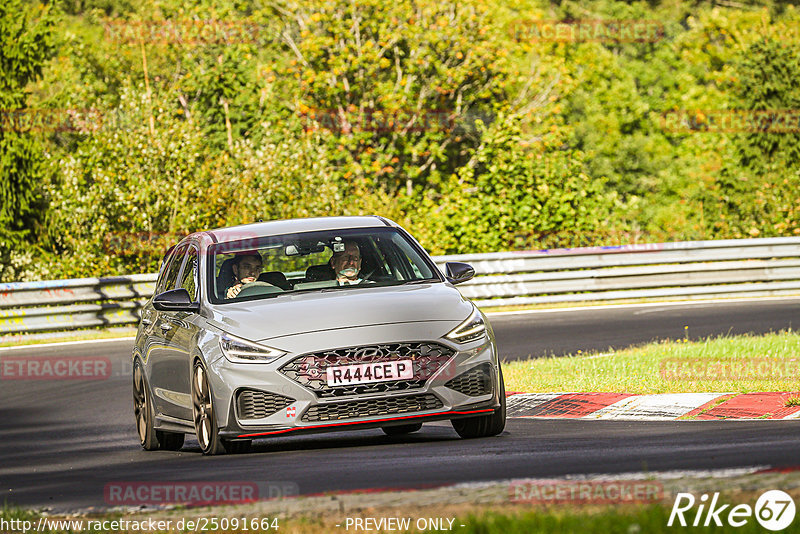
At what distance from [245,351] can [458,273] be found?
1973 mm

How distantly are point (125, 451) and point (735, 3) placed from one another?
73.1 meters

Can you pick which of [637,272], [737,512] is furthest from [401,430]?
[637,272]

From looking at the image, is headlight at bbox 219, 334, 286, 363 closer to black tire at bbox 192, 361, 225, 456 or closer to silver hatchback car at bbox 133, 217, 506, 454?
silver hatchback car at bbox 133, 217, 506, 454

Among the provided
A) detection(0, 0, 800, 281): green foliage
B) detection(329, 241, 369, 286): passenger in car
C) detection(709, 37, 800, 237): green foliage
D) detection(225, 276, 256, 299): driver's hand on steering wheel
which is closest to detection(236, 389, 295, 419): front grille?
detection(225, 276, 256, 299): driver's hand on steering wheel

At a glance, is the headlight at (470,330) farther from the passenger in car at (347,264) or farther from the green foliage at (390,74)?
the green foliage at (390,74)

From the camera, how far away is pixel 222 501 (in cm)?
643

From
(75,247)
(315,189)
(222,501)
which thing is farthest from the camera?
(315,189)

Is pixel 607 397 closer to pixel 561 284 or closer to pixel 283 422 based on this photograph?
pixel 283 422

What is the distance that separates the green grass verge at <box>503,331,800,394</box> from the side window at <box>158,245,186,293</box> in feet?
11.5

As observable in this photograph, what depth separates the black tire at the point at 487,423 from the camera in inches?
370

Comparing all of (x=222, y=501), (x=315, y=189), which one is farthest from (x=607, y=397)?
(x=315, y=189)

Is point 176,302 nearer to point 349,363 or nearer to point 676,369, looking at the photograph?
point 349,363

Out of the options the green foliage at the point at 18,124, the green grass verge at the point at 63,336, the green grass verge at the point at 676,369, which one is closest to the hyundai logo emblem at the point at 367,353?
the green grass verge at the point at 676,369

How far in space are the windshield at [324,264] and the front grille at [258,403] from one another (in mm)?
1085
